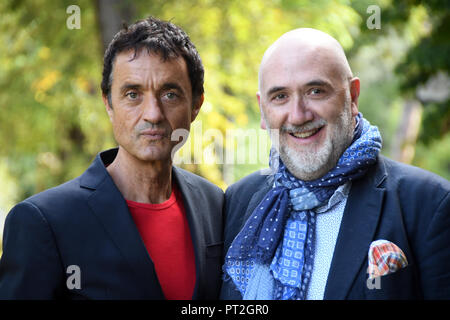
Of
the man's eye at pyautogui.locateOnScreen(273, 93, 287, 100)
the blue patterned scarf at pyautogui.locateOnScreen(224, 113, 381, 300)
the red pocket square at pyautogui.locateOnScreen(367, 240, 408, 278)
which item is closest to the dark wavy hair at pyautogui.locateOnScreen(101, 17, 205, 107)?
the man's eye at pyautogui.locateOnScreen(273, 93, 287, 100)

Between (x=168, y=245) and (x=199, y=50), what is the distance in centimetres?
404

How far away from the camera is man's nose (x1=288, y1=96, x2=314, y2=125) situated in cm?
271

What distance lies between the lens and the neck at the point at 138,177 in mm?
2803

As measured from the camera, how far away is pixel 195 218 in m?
2.88

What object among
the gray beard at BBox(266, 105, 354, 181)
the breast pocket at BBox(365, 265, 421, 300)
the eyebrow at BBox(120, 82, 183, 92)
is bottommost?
the breast pocket at BBox(365, 265, 421, 300)

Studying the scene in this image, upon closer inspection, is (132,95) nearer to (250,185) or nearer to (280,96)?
(280,96)

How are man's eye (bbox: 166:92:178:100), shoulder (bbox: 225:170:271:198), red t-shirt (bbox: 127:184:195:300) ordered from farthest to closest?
shoulder (bbox: 225:170:271:198) → man's eye (bbox: 166:92:178:100) → red t-shirt (bbox: 127:184:195:300)

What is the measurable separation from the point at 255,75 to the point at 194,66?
429cm

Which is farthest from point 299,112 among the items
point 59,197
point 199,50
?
point 199,50

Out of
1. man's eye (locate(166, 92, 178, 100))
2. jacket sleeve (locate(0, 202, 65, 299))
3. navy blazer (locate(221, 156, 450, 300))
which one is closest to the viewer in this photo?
jacket sleeve (locate(0, 202, 65, 299))

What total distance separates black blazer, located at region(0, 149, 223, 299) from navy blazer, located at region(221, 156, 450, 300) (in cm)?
61

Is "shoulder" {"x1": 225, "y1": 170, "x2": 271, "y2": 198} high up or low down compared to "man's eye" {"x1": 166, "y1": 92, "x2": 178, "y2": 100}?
down

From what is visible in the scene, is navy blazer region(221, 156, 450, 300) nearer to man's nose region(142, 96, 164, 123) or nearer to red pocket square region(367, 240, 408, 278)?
red pocket square region(367, 240, 408, 278)
